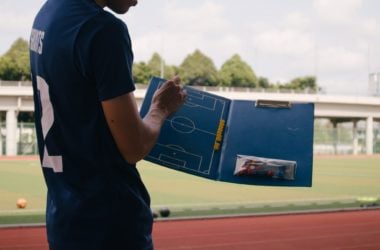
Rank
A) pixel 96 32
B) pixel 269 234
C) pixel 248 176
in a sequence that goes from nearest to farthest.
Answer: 1. pixel 96 32
2. pixel 248 176
3. pixel 269 234

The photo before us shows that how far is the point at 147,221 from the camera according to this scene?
1.69m

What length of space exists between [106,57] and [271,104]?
1128 mm

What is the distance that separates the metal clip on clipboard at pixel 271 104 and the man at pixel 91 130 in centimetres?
86

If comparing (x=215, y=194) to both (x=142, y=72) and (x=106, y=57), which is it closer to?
(x=106, y=57)

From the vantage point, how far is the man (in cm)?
152

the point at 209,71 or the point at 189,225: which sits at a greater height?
the point at 209,71

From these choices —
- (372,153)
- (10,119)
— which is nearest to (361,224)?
(10,119)

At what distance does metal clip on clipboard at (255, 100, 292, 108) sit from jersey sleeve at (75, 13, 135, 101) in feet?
3.44

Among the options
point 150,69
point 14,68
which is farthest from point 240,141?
point 150,69

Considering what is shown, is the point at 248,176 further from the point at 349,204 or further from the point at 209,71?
the point at 209,71

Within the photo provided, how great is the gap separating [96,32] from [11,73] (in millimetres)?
53465

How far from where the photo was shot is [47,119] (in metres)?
1.69

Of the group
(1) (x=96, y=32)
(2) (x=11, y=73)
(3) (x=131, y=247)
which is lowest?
(3) (x=131, y=247)

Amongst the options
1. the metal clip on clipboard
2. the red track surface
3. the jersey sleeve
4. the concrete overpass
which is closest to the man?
the jersey sleeve
